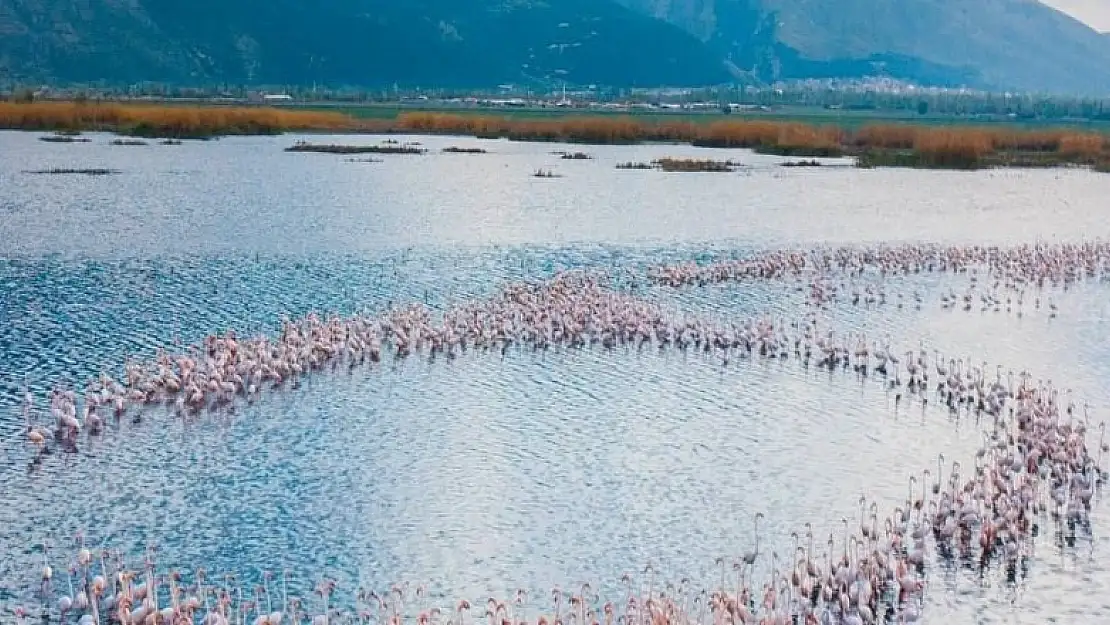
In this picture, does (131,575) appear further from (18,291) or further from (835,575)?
(18,291)

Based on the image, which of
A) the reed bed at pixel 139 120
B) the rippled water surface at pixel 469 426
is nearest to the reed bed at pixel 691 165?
the rippled water surface at pixel 469 426

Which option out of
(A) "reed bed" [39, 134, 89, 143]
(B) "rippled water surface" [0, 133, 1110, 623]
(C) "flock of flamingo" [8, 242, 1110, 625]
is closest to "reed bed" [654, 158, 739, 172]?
(B) "rippled water surface" [0, 133, 1110, 623]

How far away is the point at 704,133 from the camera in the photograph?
13200 centimetres

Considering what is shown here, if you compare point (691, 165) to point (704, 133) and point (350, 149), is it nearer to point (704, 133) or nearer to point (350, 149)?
point (350, 149)

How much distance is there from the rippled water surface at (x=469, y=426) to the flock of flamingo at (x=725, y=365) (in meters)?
0.58

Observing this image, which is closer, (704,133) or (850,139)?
(850,139)

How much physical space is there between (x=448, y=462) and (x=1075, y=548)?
36.8 feet

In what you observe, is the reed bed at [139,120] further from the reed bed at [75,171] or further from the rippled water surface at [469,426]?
the rippled water surface at [469,426]

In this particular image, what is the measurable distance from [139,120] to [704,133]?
4829 cm

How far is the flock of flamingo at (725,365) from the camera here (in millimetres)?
20609

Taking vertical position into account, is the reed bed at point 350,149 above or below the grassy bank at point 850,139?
below

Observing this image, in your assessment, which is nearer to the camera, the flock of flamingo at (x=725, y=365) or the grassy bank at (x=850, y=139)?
the flock of flamingo at (x=725, y=365)

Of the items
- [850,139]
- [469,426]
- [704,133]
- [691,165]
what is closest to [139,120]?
[704,133]

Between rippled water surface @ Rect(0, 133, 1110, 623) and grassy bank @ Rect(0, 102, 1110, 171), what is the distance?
41.9m
